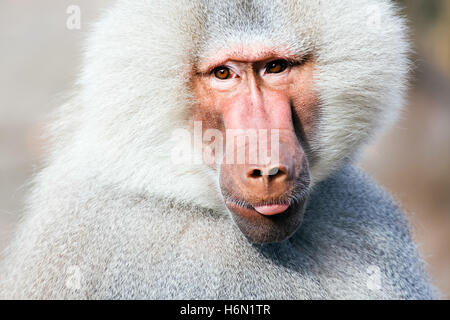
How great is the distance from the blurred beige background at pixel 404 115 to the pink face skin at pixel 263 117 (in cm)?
309

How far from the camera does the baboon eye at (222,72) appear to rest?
2.96 m

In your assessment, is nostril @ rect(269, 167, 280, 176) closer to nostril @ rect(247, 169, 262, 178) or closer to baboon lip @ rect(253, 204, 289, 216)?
nostril @ rect(247, 169, 262, 178)

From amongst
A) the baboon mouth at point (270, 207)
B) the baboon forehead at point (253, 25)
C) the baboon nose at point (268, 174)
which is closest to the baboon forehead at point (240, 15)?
the baboon forehead at point (253, 25)

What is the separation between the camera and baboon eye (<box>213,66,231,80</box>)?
116 inches

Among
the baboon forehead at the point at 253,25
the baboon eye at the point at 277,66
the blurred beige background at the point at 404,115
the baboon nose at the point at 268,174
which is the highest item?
the baboon forehead at the point at 253,25

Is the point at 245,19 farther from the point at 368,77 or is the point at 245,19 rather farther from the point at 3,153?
the point at 3,153

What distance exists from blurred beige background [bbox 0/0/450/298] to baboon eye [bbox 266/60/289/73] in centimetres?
314

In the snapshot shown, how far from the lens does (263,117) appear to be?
9.18 ft

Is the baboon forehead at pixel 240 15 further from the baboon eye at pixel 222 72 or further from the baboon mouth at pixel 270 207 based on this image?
the baboon mouth at pixel 270 207

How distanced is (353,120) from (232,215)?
854 millimetres

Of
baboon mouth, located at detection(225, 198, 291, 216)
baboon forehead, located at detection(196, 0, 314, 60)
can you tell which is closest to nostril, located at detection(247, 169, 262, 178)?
baboon mouth, located at detection(225, 198, 291, 216)

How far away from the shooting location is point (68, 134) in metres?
3.41
